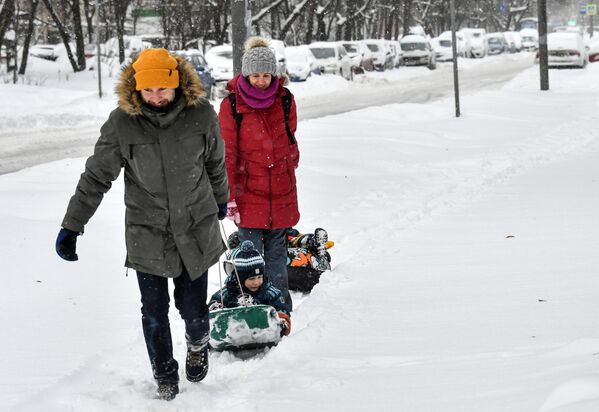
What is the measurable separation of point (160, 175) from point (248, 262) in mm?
1347

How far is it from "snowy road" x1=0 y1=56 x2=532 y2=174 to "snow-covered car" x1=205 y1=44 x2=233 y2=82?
2.55 metres

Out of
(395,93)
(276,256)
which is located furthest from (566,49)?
(276,256)

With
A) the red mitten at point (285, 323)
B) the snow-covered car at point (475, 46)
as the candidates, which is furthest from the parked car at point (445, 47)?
the red mitten at point (285, 323)

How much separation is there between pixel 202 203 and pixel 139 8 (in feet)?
147

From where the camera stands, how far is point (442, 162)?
44.2 ft

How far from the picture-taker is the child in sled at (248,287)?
5.60 m

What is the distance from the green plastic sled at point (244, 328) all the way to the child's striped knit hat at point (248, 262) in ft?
1.11

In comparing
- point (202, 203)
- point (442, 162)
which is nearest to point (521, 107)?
point (442, 162)

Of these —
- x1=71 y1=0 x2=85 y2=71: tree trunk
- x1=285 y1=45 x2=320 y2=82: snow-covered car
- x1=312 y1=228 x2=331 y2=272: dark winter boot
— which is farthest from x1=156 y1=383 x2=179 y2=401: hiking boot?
x1=71 y1=0 x2=85 y2=71: tree trunk

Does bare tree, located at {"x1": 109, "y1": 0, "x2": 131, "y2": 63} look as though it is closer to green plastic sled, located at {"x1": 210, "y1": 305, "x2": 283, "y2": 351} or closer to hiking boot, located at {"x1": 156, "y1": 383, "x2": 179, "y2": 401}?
green plastic sled, located at {"x1": 210, "y1": 305, "x2": 283, "y2": 351}

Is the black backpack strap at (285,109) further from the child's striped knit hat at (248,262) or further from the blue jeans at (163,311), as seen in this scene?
the blue jeans at (163,311)

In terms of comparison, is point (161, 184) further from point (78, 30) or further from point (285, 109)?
point (78, 30)

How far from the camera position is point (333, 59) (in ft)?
123

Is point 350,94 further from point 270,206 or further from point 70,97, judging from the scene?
point 270,206
